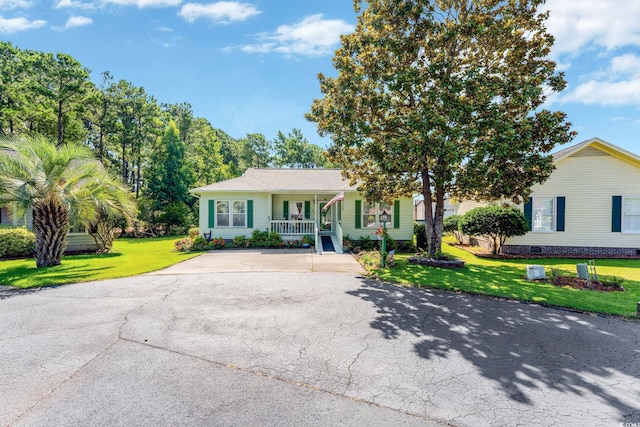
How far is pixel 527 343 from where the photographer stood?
14.4 ft

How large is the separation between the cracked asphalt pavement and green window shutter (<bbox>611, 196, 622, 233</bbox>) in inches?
465

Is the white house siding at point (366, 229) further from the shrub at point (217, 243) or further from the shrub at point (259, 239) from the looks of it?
the shrub at point (217, 243)

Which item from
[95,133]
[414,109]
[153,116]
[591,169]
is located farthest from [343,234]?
[95,133]

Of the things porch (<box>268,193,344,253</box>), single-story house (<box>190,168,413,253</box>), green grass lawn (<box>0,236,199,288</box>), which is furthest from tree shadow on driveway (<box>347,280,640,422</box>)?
porch (<box>268,193,344,253</box>)

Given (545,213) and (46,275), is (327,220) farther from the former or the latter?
(46,275)

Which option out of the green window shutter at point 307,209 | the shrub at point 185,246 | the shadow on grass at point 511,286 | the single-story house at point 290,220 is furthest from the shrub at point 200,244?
the shadow on grass at point 511,286

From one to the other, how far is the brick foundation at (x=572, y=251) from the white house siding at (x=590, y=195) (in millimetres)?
38

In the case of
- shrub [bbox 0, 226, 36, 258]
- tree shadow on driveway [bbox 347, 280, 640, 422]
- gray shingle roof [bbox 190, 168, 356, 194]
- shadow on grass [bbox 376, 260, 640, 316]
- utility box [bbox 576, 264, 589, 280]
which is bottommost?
tree shadow on driveway [bbox 347, 280, 640, 422]

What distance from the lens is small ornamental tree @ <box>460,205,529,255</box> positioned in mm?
12758

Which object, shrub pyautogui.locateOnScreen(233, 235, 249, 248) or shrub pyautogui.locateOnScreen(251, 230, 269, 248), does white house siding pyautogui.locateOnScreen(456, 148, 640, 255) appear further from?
shrub pyautogui.locateOnScreen(233, 235, 249, 248)

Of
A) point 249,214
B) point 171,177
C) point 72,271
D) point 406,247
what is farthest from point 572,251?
point 171,177

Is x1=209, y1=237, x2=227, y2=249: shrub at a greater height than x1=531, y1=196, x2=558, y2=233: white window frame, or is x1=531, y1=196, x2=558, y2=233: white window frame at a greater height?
x1=531, y1=196, x2=558, y2=233: white window frame

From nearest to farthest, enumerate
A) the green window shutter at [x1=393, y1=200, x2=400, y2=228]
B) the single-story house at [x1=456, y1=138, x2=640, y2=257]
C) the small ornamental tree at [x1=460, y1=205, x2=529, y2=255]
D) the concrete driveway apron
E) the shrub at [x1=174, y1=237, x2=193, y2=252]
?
the concrete driveway apron → the small ornamental tree at [x1=460, y1=205, x2=529, y2=255] → the single-story house at [x1=456, y1=138, x2=640, y2=257] → the shrub at [x1=174, y1=237, x2=193, y2=252] → the green window shutter at [x1=393, y1=200, x2=400, y2=228]

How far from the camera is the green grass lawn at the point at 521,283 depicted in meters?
6.24
